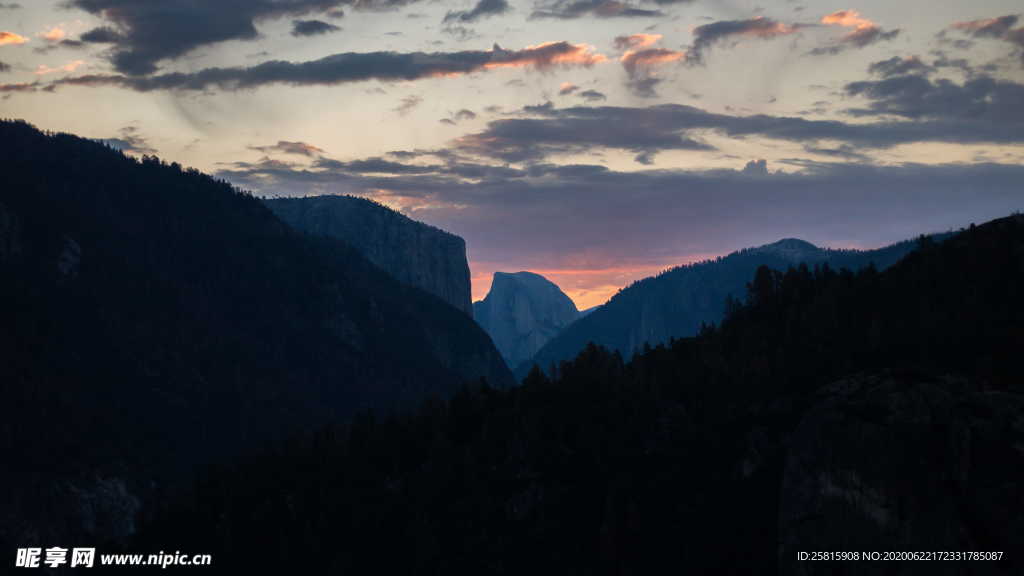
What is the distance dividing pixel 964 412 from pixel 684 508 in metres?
60.8

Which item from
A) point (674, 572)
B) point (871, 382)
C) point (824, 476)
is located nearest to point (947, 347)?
point (871, 382)

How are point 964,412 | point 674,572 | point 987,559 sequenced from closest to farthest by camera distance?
point 987,559, point 964,412, point 674,572

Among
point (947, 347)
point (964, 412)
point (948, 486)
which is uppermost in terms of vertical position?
point (947, 347)

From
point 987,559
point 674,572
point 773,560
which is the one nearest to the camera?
point 987,559

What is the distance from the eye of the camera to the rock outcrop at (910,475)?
14512 centimetres

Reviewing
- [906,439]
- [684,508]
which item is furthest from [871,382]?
[684,508]

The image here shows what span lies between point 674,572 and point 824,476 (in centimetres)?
4235

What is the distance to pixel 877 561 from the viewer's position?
149m

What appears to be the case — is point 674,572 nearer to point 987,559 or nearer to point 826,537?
point 826,537

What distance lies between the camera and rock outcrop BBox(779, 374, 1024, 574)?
476 feet

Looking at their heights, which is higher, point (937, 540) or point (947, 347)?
point (947, 347)

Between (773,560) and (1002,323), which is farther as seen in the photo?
(1002,323)

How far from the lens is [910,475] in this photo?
14938cm

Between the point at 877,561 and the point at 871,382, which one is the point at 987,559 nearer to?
the point at 877,561
